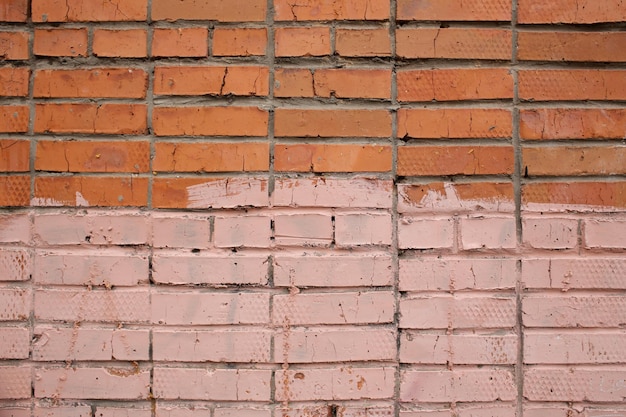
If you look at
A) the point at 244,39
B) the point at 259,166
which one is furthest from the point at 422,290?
the point at 244,39

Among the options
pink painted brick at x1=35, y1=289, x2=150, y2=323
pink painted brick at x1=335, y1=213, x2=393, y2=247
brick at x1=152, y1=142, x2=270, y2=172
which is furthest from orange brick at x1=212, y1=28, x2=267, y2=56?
pink painted brick at x1=35, y1=289, x2=150, y2=323

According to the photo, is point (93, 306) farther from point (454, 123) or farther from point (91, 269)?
point (454, 123)

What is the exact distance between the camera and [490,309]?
181cm

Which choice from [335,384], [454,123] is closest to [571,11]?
[454,123]

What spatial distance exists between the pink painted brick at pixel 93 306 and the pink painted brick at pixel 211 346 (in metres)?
0.10

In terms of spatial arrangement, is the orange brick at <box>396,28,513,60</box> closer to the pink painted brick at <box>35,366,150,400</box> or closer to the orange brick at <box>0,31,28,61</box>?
the orange brick at <box>0,31,28,61</box>

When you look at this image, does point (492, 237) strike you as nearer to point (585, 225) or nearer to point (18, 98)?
point (585, 225)

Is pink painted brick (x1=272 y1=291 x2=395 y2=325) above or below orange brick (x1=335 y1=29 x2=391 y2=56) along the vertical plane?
below

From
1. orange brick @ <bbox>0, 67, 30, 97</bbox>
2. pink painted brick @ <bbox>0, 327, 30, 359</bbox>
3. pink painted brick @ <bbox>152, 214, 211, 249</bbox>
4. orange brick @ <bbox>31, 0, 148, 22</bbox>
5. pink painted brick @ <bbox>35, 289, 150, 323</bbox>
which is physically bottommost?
pink painted brick @ <bbox>0, 327, 30, 359</bbox>

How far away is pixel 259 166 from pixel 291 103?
0.23 m

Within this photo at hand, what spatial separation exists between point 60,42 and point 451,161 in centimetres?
133

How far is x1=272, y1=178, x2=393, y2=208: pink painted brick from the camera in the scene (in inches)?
71.4

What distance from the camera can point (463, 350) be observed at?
1.81m

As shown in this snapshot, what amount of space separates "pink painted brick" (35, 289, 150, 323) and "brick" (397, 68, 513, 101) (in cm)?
110
